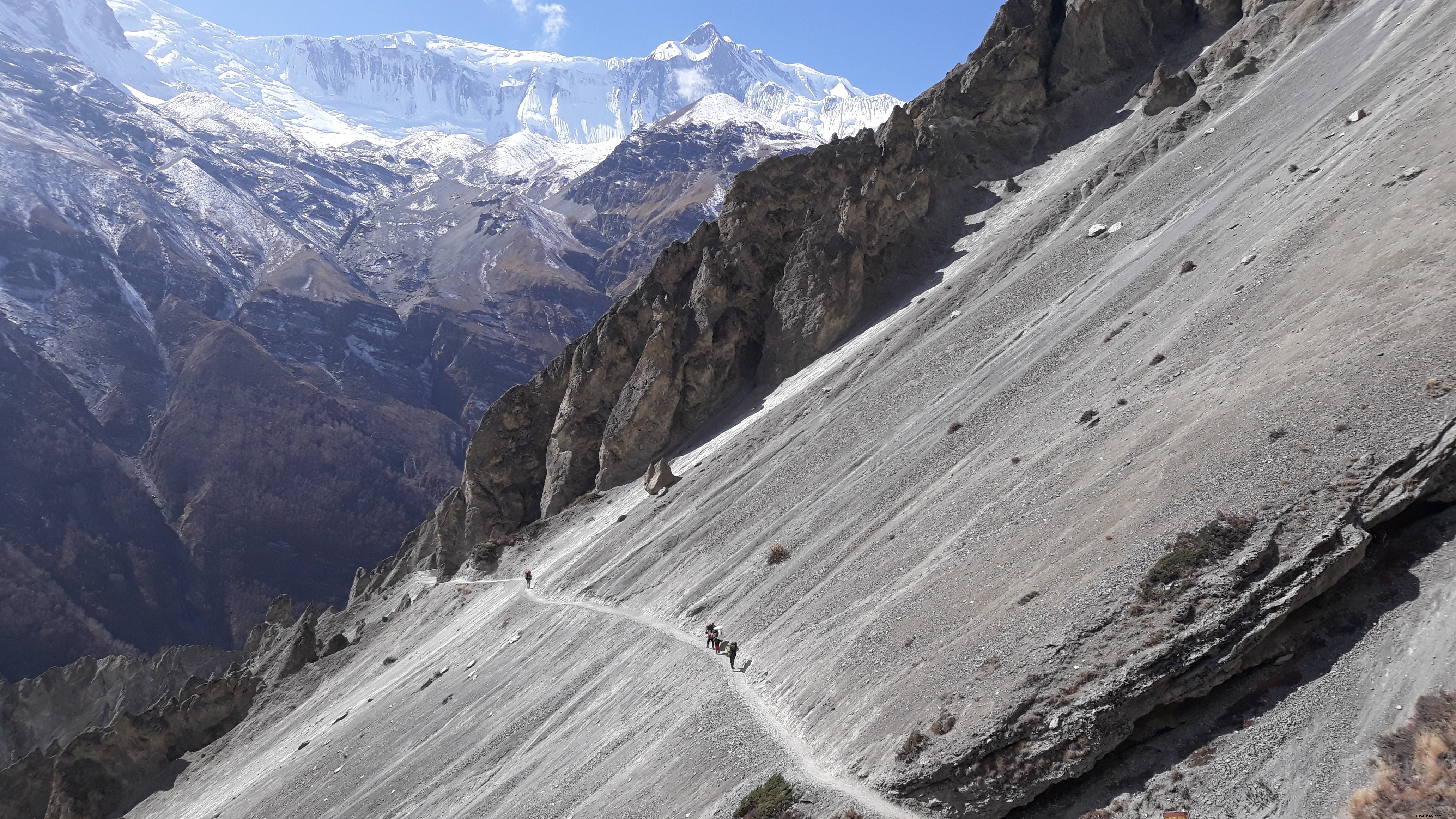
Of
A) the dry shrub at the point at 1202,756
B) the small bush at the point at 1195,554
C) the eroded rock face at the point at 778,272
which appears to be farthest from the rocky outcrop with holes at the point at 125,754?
the dry shrub at the point at 1202,756

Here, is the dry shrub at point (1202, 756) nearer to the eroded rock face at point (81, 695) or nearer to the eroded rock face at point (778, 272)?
the eroded rock face at point (778, 272)

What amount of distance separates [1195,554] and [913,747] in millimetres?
7274

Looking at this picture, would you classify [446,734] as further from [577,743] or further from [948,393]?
[948,393]

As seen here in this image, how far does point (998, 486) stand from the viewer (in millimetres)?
28062

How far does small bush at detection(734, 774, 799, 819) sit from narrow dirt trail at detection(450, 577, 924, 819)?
0.63 metres

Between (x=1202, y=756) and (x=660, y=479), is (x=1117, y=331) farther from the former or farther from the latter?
(x=660, y=479)

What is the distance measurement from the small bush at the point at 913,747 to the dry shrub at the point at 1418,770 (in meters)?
7.63

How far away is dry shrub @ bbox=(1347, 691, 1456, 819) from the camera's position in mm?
12617

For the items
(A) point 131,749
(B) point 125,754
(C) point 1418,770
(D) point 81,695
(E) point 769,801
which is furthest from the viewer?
(D) point 81,695

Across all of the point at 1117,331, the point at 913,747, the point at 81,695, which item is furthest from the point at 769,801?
the point at 81,695

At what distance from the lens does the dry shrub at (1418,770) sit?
12.6m

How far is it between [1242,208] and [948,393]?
46.6 ft

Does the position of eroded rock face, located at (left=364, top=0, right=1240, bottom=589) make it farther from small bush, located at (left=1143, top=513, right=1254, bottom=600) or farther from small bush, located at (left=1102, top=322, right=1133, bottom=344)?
small bush, located at (left=1143, top=513, right=1254, bottom=600)

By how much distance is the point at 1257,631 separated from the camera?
1627cm
